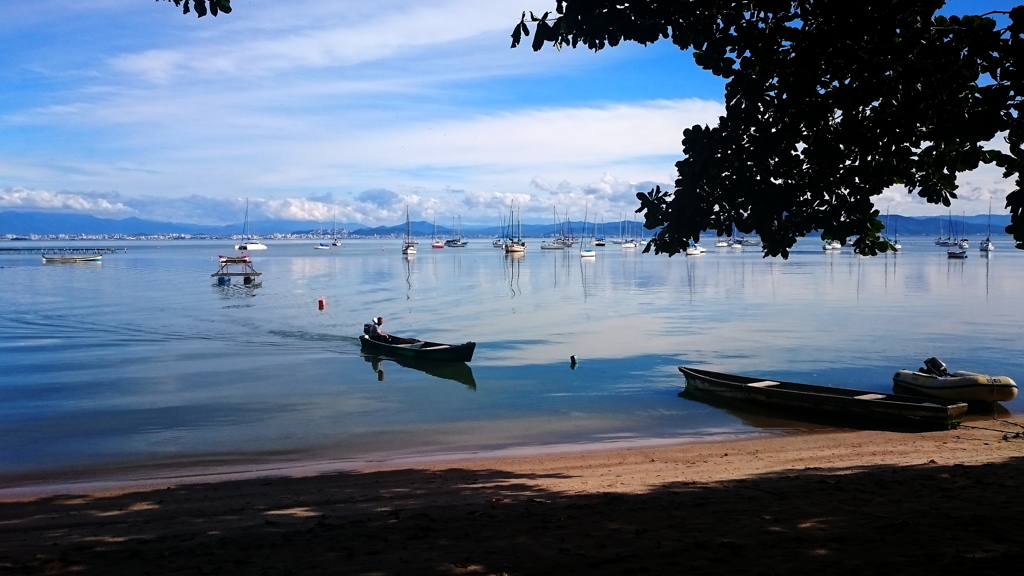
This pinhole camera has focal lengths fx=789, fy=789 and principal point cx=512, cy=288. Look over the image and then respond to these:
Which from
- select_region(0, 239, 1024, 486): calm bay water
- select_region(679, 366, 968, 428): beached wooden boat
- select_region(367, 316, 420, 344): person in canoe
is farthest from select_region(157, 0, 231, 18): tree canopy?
select_region(367, 316, 420, 344): person in canoe

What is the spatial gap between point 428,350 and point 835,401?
13737 millimetres

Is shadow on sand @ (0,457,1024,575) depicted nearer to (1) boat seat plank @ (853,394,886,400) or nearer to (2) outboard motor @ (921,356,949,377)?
(1) boat seat plank @ (853,394,886,400)

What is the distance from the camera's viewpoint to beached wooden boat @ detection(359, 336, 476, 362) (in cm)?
2672

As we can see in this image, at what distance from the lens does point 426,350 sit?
27219 millimetres

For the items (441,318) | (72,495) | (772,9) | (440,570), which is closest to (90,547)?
(440,570)

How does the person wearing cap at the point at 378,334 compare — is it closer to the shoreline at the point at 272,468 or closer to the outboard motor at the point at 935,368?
the shoreline at the point at 272,468

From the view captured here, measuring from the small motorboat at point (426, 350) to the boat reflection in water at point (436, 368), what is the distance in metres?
0.19

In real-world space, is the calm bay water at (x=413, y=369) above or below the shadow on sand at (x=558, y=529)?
below

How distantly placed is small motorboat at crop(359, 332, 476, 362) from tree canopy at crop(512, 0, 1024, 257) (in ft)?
59.0

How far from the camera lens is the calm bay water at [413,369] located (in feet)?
58.7

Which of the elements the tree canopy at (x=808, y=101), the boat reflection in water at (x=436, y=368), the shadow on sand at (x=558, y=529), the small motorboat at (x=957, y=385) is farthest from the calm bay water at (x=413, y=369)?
the tree canopy at (x=808, y=101)

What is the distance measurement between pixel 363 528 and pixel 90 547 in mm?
2850

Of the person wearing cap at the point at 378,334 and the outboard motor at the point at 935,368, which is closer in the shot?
the outboard motor at the point at 935,368

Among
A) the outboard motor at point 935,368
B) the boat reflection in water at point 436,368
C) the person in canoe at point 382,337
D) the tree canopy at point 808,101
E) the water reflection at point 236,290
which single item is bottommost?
the boat reflection in water at point 436,368
